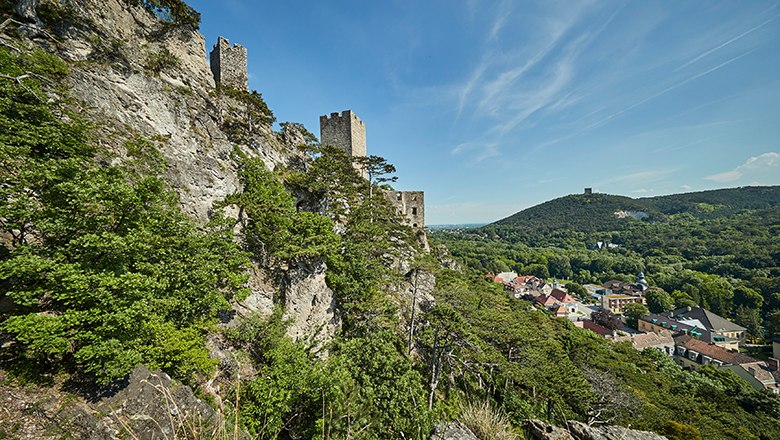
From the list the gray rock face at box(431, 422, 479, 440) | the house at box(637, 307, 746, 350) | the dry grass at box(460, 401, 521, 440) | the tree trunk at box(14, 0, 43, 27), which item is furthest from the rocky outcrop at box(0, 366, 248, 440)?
the house at box(637, 307, 746, 350)

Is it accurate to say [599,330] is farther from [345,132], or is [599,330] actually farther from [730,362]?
[345,132]

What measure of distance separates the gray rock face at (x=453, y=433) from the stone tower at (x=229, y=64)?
23.8 meters

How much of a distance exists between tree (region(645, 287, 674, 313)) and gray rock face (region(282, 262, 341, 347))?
84041mm

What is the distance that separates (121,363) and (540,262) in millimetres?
127469

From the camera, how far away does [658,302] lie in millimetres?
64812

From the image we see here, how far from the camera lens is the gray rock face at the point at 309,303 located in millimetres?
13133

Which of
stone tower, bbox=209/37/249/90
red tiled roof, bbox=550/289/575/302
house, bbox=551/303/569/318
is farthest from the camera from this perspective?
red tiled roof, bbox=550/289/575/302

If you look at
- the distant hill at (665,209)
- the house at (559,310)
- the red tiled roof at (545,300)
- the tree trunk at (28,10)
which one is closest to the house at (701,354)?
the house at (559,310)

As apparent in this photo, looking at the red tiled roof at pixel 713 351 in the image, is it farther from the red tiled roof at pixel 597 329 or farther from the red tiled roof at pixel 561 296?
the red tiled roof at pixel 561 296

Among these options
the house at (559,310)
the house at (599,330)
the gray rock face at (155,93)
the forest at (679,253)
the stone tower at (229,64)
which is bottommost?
the house at (599,330)

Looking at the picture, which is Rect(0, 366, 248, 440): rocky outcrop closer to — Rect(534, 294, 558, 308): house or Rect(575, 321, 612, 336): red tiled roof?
Rect(575, 321, 612, 336): red tiled roof

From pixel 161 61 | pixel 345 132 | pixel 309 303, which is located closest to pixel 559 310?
pixel 345 132

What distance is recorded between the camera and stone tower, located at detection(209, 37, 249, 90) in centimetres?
2033

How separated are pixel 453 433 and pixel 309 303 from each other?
10.8 meters
